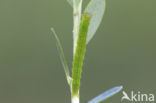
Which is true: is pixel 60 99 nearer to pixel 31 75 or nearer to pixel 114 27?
pixel 31 75

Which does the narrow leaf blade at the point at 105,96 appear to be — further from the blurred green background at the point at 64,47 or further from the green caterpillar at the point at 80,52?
the blurred green background at the point at 64,47

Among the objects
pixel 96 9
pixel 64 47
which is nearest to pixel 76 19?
pixel 96 9

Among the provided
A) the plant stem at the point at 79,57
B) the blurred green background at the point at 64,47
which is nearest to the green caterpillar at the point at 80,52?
the plant stem at the point at 79,57

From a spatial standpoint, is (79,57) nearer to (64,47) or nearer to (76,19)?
(76,19)

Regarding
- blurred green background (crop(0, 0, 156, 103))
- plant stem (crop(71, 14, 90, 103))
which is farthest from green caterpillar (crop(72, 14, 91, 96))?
blurred green background (crop(0, 0, 156, 103))

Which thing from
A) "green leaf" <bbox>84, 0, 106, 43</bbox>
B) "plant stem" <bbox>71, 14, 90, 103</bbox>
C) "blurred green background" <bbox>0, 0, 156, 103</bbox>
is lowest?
"blurred green background" <bbox>0, 0, 156, 103</bbox>

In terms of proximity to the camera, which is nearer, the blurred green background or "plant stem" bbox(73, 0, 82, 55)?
"plant stem" bbox(73, 0, 82, 55)

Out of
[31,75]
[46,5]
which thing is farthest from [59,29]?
[31,75]

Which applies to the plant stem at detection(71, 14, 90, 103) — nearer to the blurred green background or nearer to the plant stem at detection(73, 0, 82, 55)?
the plant stem at detection(73, 0, 82, 55)
